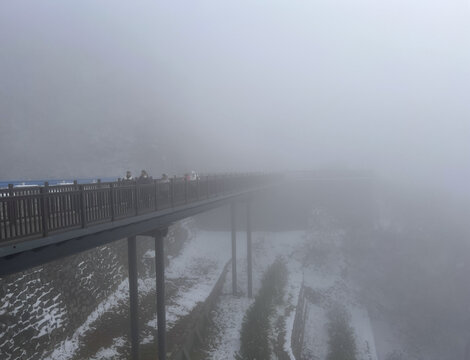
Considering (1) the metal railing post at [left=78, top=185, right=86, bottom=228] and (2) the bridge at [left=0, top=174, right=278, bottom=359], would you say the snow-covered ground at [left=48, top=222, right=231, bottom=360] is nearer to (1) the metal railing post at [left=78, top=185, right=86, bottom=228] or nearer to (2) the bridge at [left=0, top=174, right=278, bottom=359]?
(2) the bridge at [left=0, top=174, right=278, bottom=359]

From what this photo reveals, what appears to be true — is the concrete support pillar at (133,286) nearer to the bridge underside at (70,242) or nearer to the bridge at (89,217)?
the bridge at (89,217)

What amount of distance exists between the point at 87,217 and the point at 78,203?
0.51 metres

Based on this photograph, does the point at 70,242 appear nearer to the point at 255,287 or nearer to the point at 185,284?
the point at 185,284

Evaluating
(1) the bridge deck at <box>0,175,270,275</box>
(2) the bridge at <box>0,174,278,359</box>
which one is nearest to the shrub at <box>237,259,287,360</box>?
(2) the bridge at <box>0,174,278,359</box>

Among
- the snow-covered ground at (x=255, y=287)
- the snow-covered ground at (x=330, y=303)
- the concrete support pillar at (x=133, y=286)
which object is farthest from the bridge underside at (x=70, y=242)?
the snow-covered ground at (x=330, y=303)

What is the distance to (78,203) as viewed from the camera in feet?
26.1

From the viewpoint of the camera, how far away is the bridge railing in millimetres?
6418

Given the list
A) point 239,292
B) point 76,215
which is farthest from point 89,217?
point 239,292

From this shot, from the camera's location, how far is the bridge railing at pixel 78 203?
6.42 meters

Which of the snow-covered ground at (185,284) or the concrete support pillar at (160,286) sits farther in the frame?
the snow-covered ground at (185,284)

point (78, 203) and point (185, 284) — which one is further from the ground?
point (78, 203)

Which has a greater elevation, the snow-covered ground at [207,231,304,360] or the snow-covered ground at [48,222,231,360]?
the snow-covered ground at [48,222,231,360]

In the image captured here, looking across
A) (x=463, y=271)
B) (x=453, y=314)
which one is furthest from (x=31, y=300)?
(x=463, y=271)

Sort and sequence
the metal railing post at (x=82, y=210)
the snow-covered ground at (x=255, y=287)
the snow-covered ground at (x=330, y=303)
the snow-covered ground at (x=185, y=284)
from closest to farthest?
the metal railing post at (x=82, y=210)
the snow-covered ground at (x=185, y=284)
the snow-covered ground at (x=255, y=287)
the snow-covered ground at (x=330, y=303)
